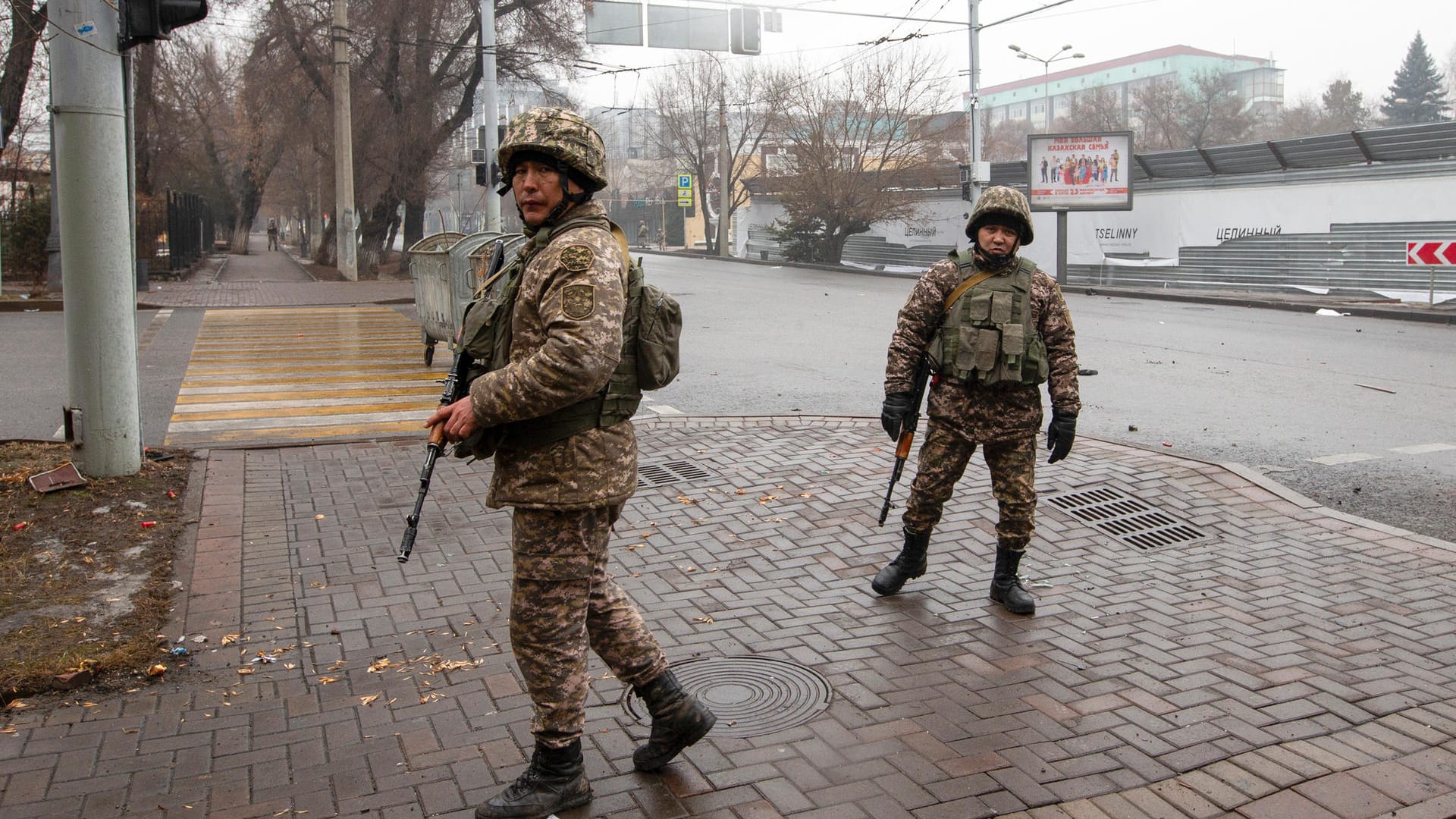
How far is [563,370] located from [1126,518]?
4.30 meters

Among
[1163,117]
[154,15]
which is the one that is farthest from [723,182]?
[154,15]

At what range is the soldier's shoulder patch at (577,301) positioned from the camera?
10.1 ft

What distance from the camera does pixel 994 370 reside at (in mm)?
4875

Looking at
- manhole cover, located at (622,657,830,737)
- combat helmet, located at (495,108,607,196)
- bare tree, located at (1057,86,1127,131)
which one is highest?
bare tree, located at (1057,86,1127,131)

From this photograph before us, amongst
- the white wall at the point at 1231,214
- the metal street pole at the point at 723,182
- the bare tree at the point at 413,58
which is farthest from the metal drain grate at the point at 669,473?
the metal street pole at the point at 723,182

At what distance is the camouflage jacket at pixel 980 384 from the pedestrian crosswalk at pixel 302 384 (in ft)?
16.0

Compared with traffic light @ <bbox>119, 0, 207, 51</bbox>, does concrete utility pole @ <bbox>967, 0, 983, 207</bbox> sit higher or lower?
higher

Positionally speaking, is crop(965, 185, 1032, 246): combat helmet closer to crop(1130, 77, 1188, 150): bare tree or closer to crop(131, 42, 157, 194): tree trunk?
crop(131, 42, 157, 194): tree trunk

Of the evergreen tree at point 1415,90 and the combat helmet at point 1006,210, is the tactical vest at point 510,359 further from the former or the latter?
the evergreen tree at point 1415,90

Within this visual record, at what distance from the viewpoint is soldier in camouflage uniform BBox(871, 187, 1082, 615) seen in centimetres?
490

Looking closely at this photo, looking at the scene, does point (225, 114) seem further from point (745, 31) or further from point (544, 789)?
point (544, 789)

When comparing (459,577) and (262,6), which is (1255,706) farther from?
(262,6)

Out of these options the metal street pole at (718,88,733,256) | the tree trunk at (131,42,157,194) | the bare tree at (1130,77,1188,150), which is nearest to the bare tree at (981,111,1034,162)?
the bare tree at (1130,77,1188,150)

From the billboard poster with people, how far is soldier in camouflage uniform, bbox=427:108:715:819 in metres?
27.1
